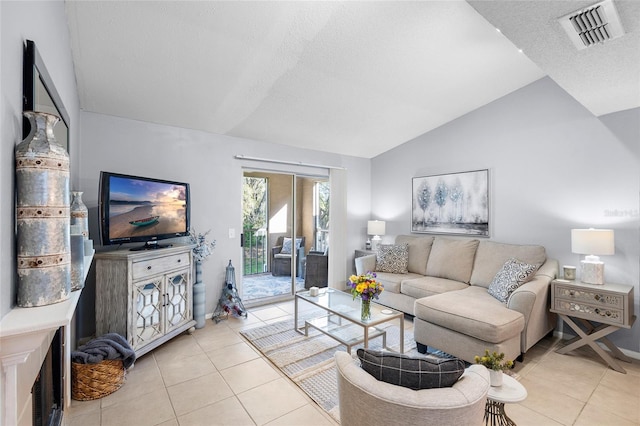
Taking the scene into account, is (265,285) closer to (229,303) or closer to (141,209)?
(229,303)

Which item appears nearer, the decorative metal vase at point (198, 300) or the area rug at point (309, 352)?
the area rug at point (309, 352)

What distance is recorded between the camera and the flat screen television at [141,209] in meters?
2.69

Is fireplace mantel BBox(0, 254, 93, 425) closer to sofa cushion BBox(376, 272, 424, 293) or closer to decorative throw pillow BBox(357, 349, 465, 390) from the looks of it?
decorative throw pillow BBox(357, 349, 465, 390)

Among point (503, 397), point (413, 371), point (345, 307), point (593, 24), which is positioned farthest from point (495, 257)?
point (413, 371)

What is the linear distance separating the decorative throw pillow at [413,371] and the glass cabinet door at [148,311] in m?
2.35

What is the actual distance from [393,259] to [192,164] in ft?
10.1

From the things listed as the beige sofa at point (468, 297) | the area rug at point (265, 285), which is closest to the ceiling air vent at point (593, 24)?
the beige sofa at point (468, 297)

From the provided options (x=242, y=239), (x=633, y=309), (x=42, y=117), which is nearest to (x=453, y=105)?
(x=633, y=309)

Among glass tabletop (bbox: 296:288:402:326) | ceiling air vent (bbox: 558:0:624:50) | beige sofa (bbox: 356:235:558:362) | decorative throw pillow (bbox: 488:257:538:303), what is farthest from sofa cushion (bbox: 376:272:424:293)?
ceiling air vent (bbox: 558:0:624:50)

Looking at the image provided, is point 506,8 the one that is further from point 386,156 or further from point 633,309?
point 386,156

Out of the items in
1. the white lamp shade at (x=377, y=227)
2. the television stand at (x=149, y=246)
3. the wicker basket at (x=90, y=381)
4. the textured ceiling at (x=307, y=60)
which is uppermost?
the textured ceiling at (x=307, y=60)

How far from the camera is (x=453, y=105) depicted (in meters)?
3.97

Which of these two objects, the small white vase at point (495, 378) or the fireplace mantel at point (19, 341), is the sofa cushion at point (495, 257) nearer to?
the small white vase at point (495, 378)

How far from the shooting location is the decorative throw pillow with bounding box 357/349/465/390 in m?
1.26
